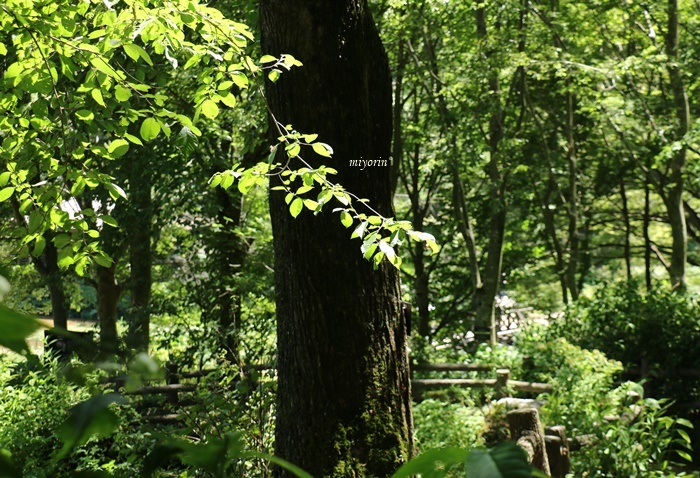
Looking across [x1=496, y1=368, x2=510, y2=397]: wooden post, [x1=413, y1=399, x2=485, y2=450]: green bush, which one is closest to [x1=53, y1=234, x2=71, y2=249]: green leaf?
[x1=413, y1=399, x2=485, y2=450]: green bush

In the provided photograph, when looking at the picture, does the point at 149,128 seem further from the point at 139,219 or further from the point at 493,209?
the point at 493,209

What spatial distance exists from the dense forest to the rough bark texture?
1cm

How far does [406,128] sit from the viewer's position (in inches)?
730

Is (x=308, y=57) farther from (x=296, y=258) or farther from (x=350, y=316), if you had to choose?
(x=350, y=316)

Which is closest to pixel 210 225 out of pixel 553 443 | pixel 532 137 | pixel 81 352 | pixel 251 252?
pixel 251 252

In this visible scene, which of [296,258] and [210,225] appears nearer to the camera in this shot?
[296,258]

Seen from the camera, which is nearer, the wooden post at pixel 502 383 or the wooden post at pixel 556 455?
the wooden post at pixel 556 455

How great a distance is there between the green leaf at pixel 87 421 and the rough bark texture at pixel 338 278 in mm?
3199

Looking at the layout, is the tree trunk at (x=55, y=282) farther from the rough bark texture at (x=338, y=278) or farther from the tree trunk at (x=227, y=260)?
the rough bark texture at (x=338, y=278)

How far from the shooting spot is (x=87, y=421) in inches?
24.8

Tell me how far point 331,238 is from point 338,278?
20cm

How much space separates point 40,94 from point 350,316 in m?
2.05

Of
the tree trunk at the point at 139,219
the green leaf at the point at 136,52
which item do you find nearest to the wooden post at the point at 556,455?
the green leaf at the point at 136,52

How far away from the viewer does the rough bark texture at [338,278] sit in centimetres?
381
